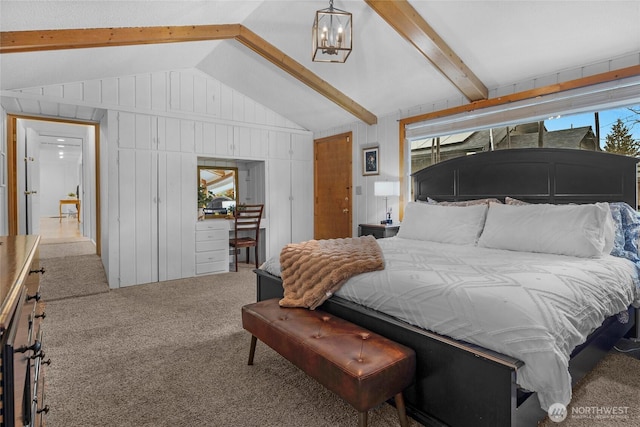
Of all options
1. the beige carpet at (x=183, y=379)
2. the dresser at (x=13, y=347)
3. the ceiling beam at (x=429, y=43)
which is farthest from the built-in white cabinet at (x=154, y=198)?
the dresser at (x=13, y=347)

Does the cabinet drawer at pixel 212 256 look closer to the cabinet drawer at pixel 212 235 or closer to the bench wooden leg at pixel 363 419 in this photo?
the cabinet drawer at pixel 212 235

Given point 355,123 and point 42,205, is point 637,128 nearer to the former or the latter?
point 355,123

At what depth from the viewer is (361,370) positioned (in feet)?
4.78

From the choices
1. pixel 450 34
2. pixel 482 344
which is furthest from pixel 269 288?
pixel 450 34

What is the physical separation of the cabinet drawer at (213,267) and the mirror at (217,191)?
2.42ft

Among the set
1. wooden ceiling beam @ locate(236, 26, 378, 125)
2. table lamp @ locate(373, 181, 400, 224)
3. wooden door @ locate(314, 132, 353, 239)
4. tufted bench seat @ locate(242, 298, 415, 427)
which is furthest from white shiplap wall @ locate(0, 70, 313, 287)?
tufted bench seat @ locate(242, 298, 415, 427)

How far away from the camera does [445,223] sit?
328 centimetres

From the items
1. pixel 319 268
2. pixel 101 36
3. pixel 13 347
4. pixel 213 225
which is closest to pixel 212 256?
pixel 213 225

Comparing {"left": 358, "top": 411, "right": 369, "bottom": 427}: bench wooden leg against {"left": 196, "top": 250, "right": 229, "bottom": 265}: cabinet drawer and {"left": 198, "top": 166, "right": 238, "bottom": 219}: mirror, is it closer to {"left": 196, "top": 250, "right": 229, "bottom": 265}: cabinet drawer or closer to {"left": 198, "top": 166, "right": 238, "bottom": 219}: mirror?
{"left": 196, "top": 250, "right": 229, "bottom": 265}: cabinet drawer

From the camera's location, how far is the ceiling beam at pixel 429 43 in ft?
9.45

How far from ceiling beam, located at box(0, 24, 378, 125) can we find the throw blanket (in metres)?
2.33

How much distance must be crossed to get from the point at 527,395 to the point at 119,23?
146 inches

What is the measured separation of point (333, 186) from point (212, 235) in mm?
2031

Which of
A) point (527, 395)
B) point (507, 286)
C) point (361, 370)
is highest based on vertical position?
point (507, 286)
